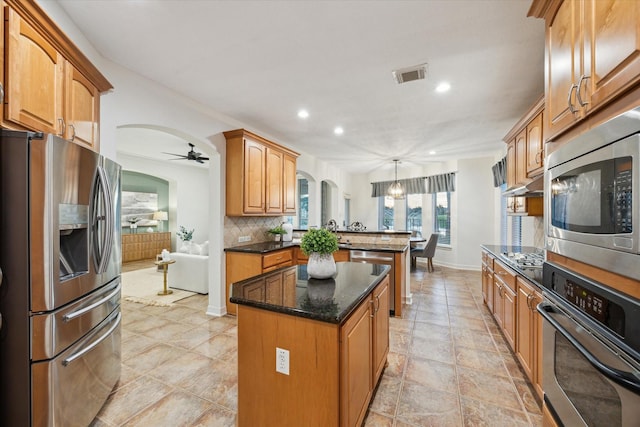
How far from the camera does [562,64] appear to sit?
1198mm

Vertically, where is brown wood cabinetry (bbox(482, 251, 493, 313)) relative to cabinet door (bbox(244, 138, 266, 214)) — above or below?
below

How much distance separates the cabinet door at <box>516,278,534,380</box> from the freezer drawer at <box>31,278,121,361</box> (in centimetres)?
295

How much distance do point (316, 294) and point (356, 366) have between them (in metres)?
0.45

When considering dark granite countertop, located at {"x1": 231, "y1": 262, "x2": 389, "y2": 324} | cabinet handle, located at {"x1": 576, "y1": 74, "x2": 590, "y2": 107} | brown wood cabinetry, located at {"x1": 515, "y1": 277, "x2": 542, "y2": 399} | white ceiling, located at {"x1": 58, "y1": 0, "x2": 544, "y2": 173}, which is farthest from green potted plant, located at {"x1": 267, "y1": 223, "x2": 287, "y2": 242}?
cabinet handle, located at {"x1": 576, "y1": 74, "x2": 590, "y2": 107}

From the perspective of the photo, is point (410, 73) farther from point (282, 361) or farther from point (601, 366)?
point (282, 361)

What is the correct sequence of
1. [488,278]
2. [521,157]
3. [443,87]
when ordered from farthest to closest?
[488,278], [521,157], [443,87]

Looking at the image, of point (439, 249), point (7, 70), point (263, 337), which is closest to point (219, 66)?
point (7, 70)

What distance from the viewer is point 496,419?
1805 millimetres

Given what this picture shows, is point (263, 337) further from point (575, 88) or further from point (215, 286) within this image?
point (215, 286)

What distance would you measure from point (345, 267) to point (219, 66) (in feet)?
7.21

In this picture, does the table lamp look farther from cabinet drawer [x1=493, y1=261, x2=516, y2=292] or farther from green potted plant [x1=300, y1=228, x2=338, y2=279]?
cabinet drawer [x1=493, y1=261, x2=516, y2=292]

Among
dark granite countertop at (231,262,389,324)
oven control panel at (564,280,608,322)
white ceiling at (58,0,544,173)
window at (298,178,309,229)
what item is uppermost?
white ceiling at (58,0,544,173)

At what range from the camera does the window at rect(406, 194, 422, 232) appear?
7605 millimetres

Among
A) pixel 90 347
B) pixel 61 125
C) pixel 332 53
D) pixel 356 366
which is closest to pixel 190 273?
pixel 90 347
